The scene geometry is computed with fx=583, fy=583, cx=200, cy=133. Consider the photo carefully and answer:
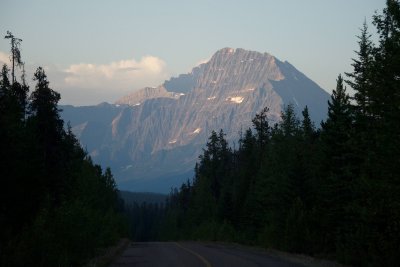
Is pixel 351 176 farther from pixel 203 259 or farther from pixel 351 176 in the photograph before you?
pixel 203 259

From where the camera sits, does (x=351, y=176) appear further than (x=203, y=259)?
Yes

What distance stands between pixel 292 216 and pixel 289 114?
2451 cm

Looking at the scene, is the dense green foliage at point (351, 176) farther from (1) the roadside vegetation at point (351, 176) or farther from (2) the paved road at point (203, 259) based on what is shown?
(2) the paved road at point (203, 259)

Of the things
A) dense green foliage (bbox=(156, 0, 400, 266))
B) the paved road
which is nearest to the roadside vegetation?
dense green foliage (bbox=(156, 0, 400, 266))

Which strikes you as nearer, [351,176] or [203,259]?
[203,259]

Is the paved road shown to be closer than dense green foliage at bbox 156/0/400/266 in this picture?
No

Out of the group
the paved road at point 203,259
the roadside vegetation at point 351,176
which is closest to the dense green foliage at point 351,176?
the roadside vegetation at point 351,176

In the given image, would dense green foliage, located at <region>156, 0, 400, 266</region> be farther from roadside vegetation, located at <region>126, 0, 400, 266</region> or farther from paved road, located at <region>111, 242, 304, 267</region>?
paved road, located at <region>111, 242, 304, 267</region>

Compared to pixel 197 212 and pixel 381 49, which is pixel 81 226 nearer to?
pixel 381 49

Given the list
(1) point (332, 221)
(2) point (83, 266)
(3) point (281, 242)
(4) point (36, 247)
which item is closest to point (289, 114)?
(3) point (281, 242)

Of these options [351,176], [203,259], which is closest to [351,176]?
[351,176]

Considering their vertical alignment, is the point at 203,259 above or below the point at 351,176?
below

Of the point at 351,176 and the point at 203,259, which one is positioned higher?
the point at 351,176

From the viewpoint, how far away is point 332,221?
29.7 m
